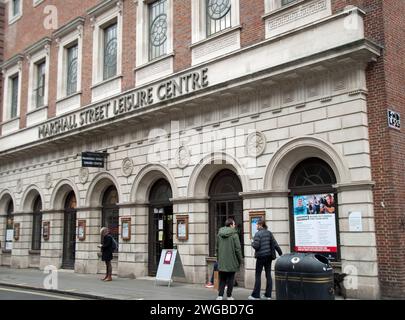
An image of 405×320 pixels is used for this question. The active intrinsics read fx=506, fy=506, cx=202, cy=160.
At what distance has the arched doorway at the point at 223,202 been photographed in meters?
14.8

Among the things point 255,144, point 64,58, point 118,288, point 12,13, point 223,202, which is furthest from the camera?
point 12,13

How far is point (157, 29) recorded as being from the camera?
17875mm

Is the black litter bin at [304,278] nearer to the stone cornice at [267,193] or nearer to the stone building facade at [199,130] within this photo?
the stone building facade at [199,130]

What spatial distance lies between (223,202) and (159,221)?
9.85 feet

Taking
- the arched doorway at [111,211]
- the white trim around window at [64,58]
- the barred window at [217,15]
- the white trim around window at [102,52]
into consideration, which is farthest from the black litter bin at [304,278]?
the white trim around window at [64,58]

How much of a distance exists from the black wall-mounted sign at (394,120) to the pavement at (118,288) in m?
5.30

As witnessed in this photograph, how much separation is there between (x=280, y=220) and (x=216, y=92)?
13.3 ft

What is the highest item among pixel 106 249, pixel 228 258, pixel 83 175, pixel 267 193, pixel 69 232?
pixel 83 175

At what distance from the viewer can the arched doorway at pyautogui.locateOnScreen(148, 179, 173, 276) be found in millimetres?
16844

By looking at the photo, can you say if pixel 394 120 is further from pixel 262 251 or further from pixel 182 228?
pixel 182 228

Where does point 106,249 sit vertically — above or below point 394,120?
below

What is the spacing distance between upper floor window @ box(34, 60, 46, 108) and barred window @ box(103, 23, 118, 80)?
5.03 metres

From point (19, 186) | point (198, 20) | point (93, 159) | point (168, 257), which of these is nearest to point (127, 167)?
point (93, 159)

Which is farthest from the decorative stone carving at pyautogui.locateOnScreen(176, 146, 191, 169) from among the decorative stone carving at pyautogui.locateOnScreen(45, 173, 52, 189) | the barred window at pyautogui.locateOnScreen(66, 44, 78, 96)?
the decorative stone carving at pyautogui.locateOnScreen(45, 173, 52, 189)
